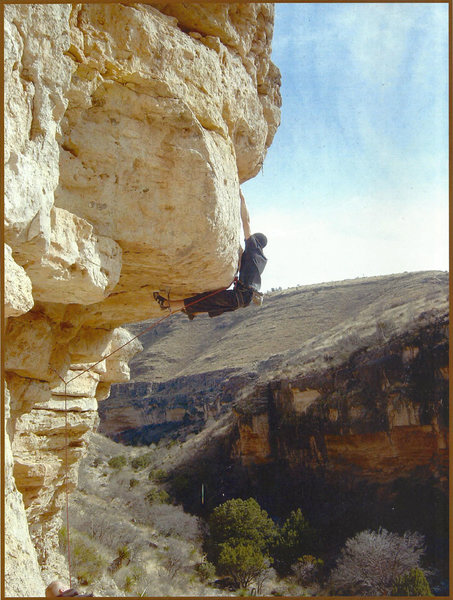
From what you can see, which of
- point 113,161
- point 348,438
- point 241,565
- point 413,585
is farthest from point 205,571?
point 113,161

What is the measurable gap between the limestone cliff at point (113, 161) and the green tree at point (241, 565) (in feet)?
38.3

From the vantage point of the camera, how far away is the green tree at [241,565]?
1658 centimetres

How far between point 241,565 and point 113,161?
1559 cm

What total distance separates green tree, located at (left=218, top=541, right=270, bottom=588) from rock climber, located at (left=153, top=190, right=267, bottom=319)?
1291 cm

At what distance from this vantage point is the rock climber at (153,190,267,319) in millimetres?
6547

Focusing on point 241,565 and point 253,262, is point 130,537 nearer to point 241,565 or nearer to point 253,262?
point 241,565

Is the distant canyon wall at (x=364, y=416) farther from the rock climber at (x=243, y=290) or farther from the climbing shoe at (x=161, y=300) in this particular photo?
the climbing shoe at (x=161, y=300)

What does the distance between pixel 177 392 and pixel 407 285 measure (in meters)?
18.5

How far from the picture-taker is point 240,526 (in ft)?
60.7

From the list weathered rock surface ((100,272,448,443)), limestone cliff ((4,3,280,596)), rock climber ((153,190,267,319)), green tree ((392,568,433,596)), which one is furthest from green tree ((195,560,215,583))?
rock climber ((153,190,267,319))

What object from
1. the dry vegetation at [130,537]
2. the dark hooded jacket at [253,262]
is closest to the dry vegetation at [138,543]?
the dry vegetation at [130,537]

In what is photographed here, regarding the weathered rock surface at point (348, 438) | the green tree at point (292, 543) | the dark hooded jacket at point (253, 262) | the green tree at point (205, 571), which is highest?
the dark hooded jacket at point (253, 262)

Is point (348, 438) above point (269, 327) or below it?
below

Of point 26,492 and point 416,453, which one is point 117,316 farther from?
point 416,453
